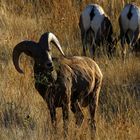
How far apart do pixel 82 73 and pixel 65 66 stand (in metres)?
0.29

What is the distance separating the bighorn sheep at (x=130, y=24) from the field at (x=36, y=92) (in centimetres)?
70

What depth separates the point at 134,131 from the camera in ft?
22.3

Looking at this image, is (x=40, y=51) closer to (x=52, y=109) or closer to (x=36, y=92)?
(x=52, y=109)

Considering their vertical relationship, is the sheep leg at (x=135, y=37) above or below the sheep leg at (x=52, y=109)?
above

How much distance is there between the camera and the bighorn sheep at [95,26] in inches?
462

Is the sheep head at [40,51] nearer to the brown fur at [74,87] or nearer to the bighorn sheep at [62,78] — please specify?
the bighorn sheep at [62,78]

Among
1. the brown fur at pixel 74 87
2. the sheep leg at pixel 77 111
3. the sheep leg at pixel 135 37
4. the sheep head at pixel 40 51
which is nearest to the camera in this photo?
the sheep head at pixel 40 51

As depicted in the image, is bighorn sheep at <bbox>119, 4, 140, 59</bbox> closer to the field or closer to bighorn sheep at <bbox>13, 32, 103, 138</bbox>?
the field

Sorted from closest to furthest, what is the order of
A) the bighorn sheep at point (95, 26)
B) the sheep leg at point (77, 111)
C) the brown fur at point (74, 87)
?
the brown fur at point (74, 87), the sheep leg at point (77, 111), the bighorn sheep at point (95, 26)

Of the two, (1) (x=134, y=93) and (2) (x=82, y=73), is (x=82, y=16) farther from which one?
(2) (x=82, y=73)

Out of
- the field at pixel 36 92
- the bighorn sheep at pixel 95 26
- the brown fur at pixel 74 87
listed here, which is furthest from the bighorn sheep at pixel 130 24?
the brown fur at pixel 74 87

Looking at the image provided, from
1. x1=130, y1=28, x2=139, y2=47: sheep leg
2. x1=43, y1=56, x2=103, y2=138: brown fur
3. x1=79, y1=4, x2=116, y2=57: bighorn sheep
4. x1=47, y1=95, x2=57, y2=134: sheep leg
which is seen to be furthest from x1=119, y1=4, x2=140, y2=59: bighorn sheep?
x1=47, y1=95, x2=57, y2=134: sheep leg

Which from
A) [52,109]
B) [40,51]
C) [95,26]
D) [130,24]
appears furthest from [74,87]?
[130,24]

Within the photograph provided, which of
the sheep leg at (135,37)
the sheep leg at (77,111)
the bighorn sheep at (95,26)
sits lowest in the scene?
the sheep leg at (77,111)
